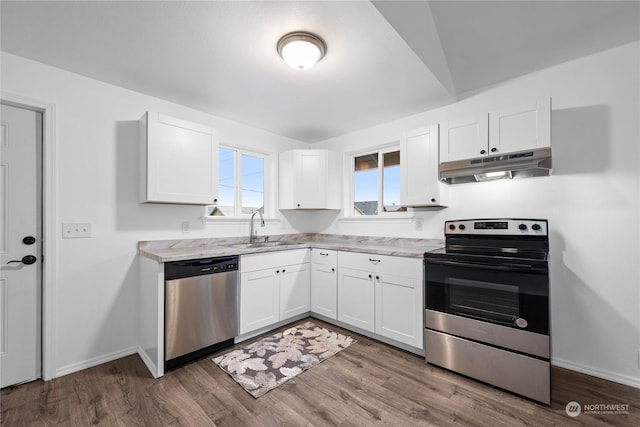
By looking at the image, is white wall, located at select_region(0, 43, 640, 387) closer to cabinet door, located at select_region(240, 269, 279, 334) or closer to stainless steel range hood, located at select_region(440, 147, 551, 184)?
stainless steel range hood, located at select_region(440, 147, 551, 184)

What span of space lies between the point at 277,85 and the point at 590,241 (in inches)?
111

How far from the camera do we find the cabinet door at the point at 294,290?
2980 mm

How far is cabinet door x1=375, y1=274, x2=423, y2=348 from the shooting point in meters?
2.39

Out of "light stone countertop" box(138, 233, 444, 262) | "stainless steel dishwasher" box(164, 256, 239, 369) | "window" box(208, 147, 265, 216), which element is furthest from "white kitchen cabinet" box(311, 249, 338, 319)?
"window" box(208, 147, 265, 216)

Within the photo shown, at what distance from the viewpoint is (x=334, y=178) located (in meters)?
3.74

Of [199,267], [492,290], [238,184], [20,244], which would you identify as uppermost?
[238,184]

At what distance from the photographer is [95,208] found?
7.62 feet

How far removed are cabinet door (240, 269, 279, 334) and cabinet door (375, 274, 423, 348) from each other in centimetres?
106

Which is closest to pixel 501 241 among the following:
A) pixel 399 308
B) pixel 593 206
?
pixel 593 206

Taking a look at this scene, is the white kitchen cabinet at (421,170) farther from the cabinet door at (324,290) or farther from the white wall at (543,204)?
the cabinet door at (324,290)

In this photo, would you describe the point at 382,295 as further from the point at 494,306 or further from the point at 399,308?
the point at 494,306

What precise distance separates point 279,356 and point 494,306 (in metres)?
1.74

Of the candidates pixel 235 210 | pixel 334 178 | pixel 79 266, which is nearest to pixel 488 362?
pixel 334 178

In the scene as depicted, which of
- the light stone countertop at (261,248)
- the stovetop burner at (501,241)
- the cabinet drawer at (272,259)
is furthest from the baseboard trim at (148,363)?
the stovetop burner at (501,241)
